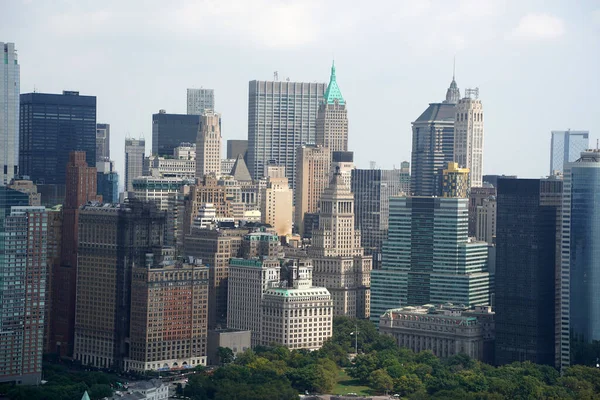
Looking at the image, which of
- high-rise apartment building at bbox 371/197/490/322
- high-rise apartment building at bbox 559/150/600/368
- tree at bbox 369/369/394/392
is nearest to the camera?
tree at bbox 369/369/394/392

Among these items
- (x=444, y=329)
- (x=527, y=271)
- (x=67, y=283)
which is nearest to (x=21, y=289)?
(x=67, y=283)

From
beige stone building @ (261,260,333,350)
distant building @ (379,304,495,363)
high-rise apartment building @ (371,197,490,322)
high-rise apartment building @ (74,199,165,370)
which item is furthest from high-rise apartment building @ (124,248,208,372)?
high-rise apartment building @ (371,197,490,322)

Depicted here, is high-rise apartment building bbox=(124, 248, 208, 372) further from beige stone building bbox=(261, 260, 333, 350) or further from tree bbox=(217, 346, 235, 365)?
beige stone building bbox=(261, 260, 333, 350)

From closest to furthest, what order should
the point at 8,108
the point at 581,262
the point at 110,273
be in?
the point at 581,262 → the point at 8,108 → the point at 110,273

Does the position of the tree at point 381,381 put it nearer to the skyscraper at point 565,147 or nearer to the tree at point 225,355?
the tree at point 225,355

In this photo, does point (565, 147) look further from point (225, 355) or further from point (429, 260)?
point (225, 355)

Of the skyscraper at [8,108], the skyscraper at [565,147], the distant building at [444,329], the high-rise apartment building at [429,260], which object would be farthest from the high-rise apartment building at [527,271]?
the skyscraper at [8,108]
